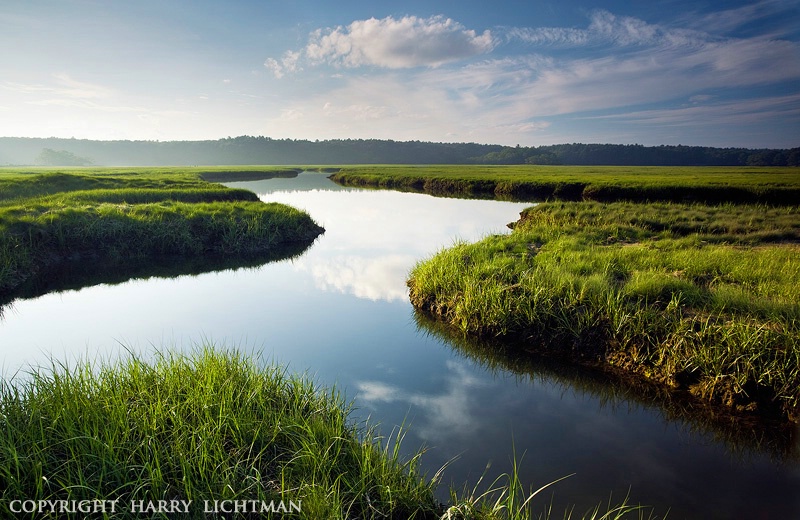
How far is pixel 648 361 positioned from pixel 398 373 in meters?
4.49

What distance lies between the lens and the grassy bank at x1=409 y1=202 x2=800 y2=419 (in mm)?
6250

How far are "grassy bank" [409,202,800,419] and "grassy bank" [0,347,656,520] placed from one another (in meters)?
3.33

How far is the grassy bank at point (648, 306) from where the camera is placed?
6250 mm

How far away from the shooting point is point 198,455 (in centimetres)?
401

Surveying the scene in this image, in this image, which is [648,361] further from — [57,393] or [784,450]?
[57,393]

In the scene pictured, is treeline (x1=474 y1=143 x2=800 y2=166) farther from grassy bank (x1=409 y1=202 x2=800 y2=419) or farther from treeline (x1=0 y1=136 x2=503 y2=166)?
grassy bank (x1=409 y1=202 x2=800 y2=419)

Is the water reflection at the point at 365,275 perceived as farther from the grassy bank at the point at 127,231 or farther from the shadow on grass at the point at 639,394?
the grassy bank at the point at 127,231

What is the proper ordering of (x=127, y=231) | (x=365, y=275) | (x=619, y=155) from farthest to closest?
1. (x=619, y=155)
2. (x=127, y=231)
3. (x=365, y=275)

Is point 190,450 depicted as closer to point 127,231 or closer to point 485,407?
point 485,407

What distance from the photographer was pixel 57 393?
459cm

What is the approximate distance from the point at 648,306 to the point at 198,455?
25.6ft

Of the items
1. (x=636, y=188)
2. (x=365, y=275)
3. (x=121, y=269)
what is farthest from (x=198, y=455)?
(x=636, y=188)

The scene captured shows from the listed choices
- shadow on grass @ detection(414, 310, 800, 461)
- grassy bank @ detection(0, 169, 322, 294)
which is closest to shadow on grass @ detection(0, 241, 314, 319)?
grassy bank @ detection(0, 169, 322, 294)

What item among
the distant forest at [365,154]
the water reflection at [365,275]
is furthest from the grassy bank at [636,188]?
the distant forest at [365,154]
